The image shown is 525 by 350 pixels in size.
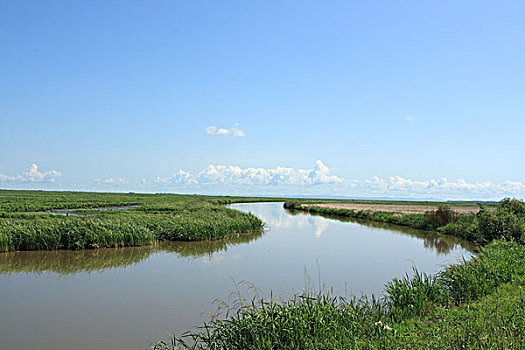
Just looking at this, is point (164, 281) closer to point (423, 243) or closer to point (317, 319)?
point (317, 319)

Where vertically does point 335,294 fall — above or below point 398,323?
below

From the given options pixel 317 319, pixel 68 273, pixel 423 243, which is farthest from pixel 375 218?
pixel 317 319

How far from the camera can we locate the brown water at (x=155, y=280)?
6.54 metres

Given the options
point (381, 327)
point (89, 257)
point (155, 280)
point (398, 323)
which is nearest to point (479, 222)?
point (398, 323)

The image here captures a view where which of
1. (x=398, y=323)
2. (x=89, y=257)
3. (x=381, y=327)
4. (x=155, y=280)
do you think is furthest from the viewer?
(x=89, y=257)

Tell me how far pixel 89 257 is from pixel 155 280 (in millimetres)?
4175

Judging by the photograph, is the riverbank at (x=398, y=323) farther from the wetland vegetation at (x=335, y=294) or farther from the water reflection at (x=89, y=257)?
the water reflection at (x=89, y=257)

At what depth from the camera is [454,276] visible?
8.13m

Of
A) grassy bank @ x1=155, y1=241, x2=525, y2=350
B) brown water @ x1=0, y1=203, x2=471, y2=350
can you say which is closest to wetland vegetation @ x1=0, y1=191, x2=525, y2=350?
grassy bank @ x1=155, y1=241, x2=525, y2=350

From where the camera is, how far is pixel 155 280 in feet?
32.7

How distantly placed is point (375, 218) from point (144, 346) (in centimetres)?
2896

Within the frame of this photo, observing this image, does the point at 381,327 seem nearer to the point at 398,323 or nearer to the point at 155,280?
the point at 398,323

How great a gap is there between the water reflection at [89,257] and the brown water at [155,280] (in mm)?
32

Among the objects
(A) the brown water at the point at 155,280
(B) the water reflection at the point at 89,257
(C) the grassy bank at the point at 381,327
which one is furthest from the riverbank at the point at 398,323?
(B) the water reflection at the point at 89,257
